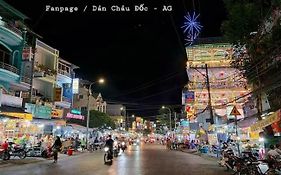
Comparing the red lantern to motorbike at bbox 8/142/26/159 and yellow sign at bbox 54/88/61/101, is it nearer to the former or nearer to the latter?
motorbike at bbox 8/142/26/159

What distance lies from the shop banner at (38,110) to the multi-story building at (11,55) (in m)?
1.01

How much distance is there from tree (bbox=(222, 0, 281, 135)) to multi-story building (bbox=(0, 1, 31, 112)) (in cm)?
1841

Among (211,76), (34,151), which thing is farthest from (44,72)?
(211,76)

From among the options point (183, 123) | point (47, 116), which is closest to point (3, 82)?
point (47, 116)

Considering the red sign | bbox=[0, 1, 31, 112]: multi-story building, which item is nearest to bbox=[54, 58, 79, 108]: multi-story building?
bbox=[0, 1, 31, 112]: multi-story building

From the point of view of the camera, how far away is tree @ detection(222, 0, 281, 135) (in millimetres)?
15398

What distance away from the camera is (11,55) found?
31.0 m

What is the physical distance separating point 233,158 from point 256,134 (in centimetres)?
1239

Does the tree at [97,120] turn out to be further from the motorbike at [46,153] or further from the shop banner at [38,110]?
the motorbike at [46,153]

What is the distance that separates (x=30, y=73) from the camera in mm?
34688

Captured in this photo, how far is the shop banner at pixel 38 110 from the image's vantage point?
3203cm

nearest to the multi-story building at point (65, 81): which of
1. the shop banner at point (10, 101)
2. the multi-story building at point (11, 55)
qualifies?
the multi-story building at point (11, 55)

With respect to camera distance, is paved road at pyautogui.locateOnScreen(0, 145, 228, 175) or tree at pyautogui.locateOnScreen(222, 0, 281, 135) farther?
paved road at pyautogui.locateOnScreen(0, 145, 228, 175)

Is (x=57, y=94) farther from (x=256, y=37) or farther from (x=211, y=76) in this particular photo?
(x=211, y=76)
